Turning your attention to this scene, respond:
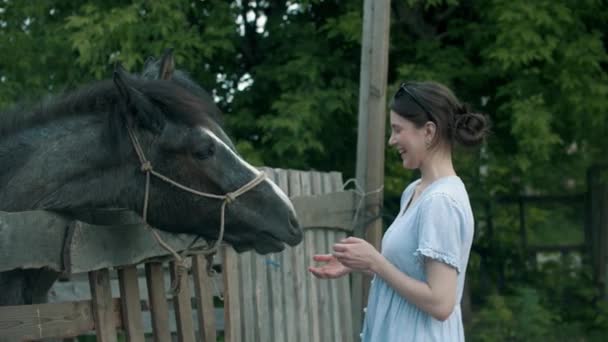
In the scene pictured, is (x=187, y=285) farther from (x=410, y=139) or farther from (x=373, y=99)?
(x=373, y=99)

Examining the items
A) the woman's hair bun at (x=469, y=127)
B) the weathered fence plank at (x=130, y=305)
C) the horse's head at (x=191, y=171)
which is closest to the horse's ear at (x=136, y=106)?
the horse's head at (x=191, y=171)

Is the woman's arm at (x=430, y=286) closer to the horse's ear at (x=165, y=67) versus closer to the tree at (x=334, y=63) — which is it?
the horse's ear at (x=165, y=67)

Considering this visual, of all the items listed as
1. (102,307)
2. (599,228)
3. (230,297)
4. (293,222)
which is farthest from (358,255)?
(599,228)

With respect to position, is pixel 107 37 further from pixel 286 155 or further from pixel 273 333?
pixel 273 333

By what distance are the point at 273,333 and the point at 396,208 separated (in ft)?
16.6

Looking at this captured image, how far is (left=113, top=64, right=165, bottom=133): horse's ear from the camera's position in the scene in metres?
3.65

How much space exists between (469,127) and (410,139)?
0.67 feet

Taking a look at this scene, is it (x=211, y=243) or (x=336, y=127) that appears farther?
(x=336, y=127)

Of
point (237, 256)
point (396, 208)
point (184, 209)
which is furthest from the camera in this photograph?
point (396, 208)

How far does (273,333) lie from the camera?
514cm

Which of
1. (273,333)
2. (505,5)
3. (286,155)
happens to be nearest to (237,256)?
(273,333)

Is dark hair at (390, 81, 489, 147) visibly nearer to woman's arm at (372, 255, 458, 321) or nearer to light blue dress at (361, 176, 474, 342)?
light blue dress at (361, 176, 474, 342)

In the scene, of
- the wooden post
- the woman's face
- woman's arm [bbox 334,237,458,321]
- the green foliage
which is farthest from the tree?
woman's arm [bbox 334,237,458,321]

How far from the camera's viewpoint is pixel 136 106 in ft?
12.1
